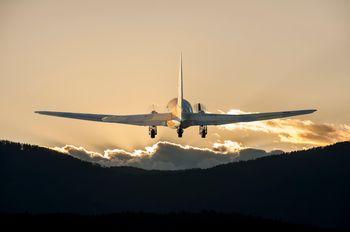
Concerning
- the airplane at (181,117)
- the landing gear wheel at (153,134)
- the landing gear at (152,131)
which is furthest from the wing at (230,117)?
the landing gear wheel at (153,134)

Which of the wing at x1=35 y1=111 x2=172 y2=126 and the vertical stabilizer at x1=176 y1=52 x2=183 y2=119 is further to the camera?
the wing at x1=35 y1=111 x2=172 y2=126

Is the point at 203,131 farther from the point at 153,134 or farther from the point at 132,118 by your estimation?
the point at 132,118

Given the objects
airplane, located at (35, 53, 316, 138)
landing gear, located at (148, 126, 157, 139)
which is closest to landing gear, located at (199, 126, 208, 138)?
airplane, located at (35, 53, 316, 138)

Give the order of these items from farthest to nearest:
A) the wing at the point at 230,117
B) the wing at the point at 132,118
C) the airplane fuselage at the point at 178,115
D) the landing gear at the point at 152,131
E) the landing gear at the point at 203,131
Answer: the landing gear at the point at 152,131 → the wing at the point at 132,118 → the landing gear at the point at 203,131 → the wing at the point at 230,117 → the airplane fuselage at the point at 178,115

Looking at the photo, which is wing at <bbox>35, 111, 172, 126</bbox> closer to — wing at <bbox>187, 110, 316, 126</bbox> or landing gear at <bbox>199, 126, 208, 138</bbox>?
wing at <bbox>187, 110, 316, 126</bbox>

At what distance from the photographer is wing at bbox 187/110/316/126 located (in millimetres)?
123938

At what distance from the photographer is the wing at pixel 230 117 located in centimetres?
12394

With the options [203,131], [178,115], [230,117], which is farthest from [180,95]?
[230,117]

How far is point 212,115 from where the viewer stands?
12606 cm

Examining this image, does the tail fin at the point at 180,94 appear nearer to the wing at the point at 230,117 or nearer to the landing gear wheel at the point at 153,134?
the wing at the point at 230,117

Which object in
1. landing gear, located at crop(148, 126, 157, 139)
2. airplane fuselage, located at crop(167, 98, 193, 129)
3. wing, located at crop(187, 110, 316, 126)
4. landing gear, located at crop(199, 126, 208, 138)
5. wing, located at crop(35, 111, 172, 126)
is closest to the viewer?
airplane fuselage, located at crop(167, 98, 193, 129)

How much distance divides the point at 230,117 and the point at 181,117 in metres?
11.9

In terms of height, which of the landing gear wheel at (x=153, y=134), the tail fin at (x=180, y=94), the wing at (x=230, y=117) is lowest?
the landing gear wheel at (x=153, y=134)

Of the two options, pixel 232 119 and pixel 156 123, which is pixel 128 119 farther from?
pixel 232 119
